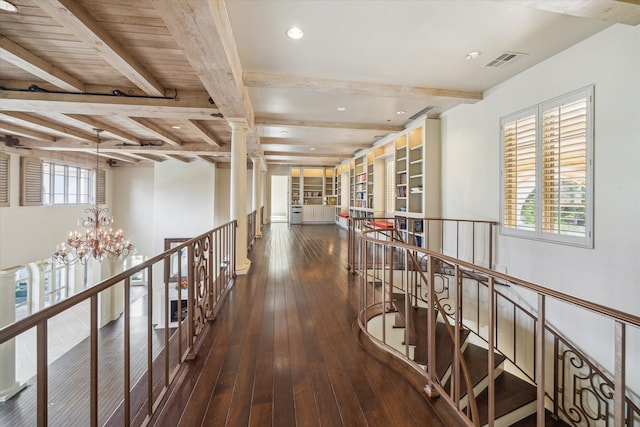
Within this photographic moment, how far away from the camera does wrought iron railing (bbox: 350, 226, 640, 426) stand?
1087 mm

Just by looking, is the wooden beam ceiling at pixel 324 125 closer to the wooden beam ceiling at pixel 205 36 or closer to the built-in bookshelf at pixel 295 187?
the wooden beam ceiling at pixel 205 36

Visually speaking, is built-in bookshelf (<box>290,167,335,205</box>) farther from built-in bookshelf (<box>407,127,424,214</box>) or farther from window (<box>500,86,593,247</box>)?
window (<box>500,86,593,247</box>)

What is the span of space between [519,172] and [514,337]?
2201 millimetres

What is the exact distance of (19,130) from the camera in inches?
215

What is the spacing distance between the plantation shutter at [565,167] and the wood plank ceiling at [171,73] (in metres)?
0.76

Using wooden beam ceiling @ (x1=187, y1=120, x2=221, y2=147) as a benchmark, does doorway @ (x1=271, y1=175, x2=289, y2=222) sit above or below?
below

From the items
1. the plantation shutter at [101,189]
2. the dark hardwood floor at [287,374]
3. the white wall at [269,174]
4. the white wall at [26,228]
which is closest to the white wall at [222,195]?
the white wall at [269,174]

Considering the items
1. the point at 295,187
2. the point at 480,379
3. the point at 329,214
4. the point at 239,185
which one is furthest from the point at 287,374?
the point at 295,187

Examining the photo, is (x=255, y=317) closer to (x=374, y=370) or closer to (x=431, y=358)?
(x=374, y=370)

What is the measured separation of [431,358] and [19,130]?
7.97 metres

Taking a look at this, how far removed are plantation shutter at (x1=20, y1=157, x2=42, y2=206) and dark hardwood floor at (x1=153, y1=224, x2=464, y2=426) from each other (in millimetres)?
7222

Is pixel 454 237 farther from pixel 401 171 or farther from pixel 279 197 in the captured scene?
pixel 279 197

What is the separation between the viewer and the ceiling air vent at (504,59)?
3299mm

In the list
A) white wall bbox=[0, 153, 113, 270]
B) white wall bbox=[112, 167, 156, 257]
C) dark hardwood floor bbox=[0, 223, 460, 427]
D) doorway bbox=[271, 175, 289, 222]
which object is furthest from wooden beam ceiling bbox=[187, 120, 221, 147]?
doorway bbox=[271, 175, 289, 222]
